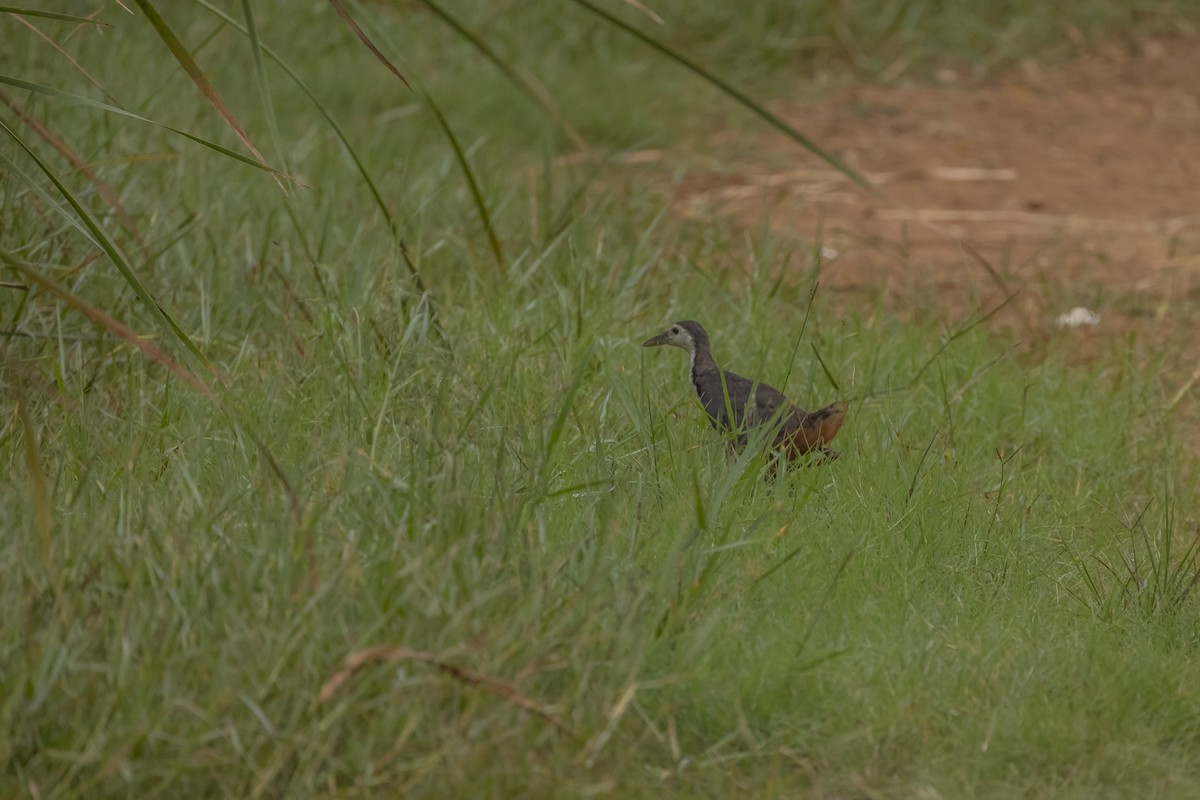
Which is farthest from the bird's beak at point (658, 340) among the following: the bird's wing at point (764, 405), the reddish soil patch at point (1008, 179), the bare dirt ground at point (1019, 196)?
the reddish soil patch at point (1008, 179)

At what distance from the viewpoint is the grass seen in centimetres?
239

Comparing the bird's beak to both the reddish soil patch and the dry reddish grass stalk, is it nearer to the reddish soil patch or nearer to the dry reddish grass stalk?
the reddish soil patch

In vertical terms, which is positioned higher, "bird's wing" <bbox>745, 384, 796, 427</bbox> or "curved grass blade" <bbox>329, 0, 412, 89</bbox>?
"curved grass blade" <bbox>329, 0, 412, 89</bbox>

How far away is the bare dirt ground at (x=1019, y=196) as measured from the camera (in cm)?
510

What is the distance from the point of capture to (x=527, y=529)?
9.11ft

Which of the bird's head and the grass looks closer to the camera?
the grass

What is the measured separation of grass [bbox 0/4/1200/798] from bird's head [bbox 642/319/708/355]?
112 mm

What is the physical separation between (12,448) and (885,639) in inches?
68.6

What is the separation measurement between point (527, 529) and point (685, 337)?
1158 mm

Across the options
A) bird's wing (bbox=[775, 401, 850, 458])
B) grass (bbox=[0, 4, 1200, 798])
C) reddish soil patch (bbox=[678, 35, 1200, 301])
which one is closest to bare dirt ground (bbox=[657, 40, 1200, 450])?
reddish soil patch (bbox=[678, 35, 1200, 301])

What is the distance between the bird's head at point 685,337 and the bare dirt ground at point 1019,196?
39.9 inches

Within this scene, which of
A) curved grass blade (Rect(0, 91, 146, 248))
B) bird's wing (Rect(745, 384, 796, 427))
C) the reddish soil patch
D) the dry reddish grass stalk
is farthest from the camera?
the reddish soil patch

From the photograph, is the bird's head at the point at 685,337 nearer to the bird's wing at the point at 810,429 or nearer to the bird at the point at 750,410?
the bird at the point at 750,410

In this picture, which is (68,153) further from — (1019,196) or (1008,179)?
(1008,179)
